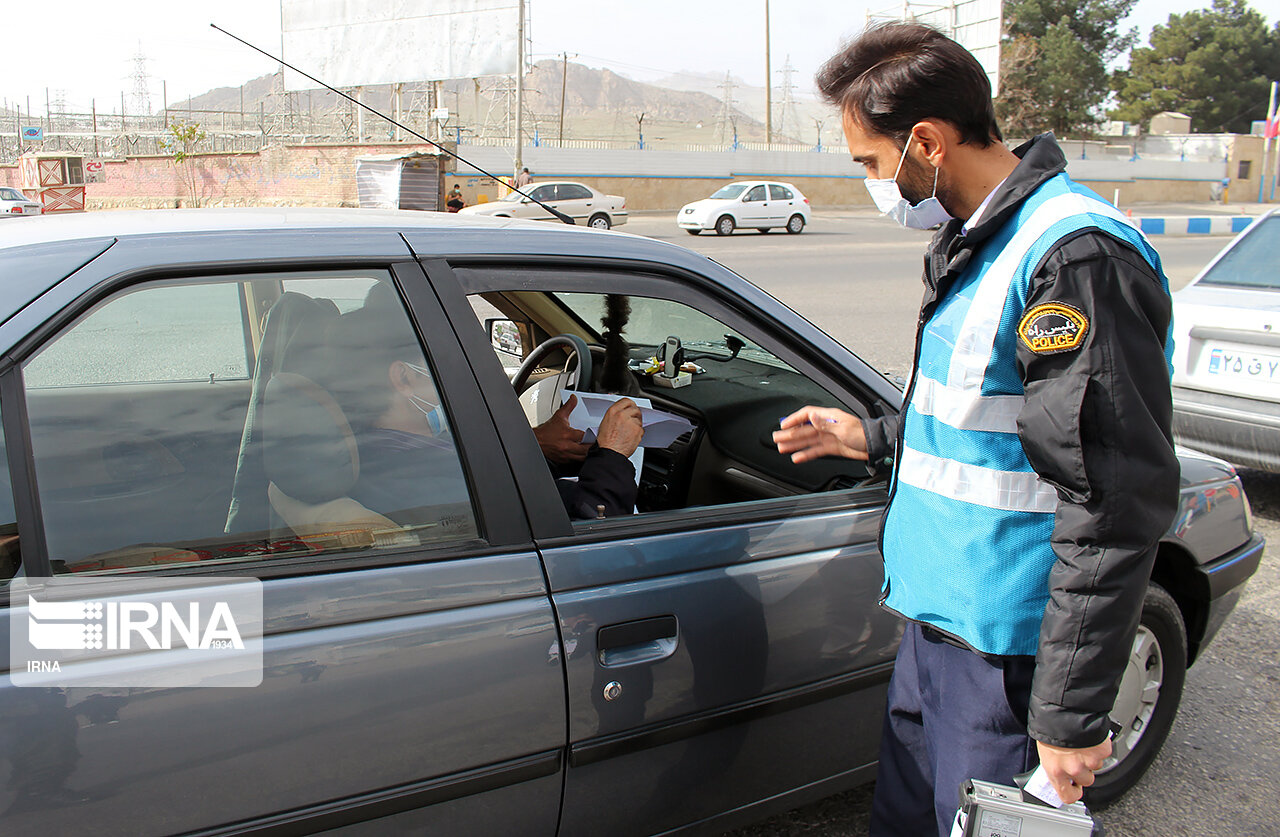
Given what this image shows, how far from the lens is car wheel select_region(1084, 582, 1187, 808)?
8.29 ft

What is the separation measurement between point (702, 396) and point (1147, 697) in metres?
Result: 1.55

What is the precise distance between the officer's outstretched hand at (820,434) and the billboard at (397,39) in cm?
3743

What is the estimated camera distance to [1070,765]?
4.73ft

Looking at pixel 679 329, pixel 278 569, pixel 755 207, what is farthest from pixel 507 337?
pixel 755 207

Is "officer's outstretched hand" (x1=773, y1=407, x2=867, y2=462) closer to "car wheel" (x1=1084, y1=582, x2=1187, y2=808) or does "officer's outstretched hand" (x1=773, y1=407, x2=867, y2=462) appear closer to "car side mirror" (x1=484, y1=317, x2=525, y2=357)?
"car wheel" (x1=1084, y1=582, x2=1187, y2=808)

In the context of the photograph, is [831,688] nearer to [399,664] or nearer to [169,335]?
[399,664]

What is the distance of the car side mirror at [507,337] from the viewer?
3.46 m

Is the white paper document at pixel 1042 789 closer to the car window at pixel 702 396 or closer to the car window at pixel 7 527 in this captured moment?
the car window at pixel 702 396

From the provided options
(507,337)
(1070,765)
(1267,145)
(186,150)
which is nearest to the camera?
(1070,765)

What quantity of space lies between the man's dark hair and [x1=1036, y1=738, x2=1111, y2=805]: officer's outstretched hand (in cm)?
102

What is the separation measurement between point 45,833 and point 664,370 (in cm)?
216

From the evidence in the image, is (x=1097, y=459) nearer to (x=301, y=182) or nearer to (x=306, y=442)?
(x=306, y=442)

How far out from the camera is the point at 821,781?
2.23 metres

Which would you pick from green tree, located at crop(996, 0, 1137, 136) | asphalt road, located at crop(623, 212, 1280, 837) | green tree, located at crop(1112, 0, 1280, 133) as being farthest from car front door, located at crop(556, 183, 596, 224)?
green tree, located at crop(1112, 0, 1280, 133)
